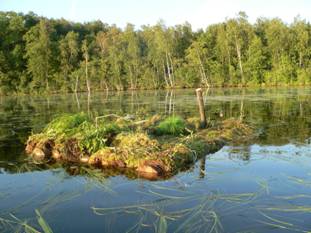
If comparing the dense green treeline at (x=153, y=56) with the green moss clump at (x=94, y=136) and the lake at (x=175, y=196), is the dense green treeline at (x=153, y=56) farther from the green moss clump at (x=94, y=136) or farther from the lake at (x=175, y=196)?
the lake at (x=175, y=196)

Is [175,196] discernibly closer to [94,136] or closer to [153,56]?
[94,136]

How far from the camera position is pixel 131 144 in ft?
39.6

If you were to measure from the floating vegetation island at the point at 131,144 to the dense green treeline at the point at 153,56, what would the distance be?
51.8m

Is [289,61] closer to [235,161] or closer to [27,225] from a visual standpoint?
[235,161]

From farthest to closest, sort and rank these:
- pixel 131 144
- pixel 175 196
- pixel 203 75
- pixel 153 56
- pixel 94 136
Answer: pixel 153 56, pixel 203 75, pixel 94 136, pixel 131 144, pixel 175 196

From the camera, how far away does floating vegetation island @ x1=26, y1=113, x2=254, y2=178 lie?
11250 millimetres

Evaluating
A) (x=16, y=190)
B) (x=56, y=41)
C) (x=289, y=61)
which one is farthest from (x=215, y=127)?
(x=56, y=41)

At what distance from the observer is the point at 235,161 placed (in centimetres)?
1162

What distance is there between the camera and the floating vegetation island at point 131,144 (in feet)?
36.9

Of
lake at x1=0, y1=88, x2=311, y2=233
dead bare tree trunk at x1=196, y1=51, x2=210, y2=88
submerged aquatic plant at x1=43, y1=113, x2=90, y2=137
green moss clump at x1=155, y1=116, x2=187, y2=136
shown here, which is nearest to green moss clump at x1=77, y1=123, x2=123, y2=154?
submerged aquatic plant at x1=43, y1=113, x2=90, y2=137

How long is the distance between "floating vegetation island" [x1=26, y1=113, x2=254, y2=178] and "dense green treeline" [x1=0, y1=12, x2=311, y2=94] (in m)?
51.8

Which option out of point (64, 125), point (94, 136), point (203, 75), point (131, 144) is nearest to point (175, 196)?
point (131, 144)

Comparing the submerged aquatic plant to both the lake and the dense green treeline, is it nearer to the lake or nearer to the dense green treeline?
the lake

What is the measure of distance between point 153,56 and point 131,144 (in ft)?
201
